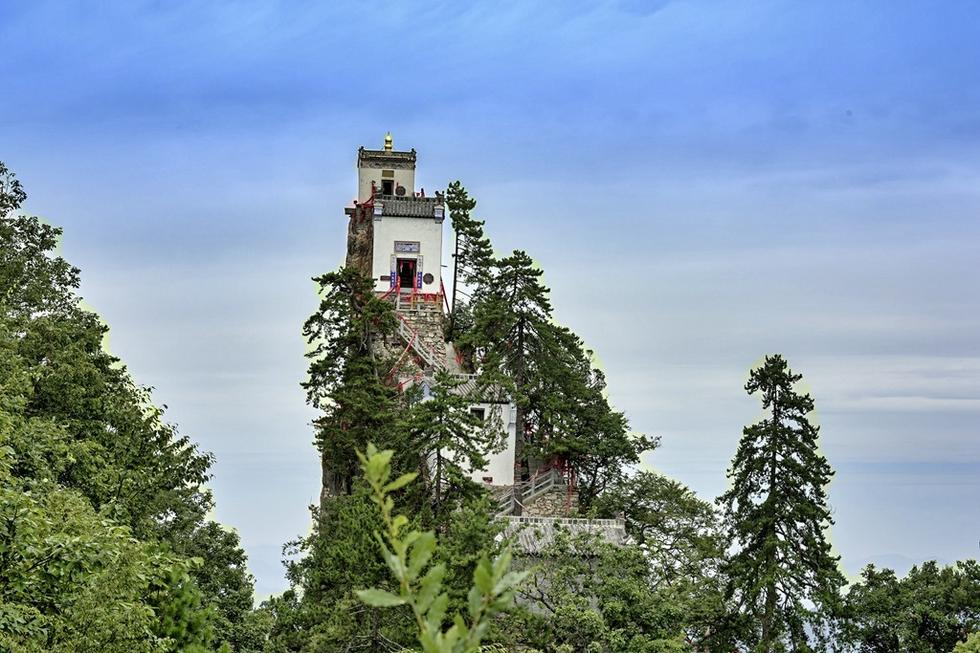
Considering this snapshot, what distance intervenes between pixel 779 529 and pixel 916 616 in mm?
5356

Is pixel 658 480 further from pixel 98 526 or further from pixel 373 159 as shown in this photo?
pixel 98 526

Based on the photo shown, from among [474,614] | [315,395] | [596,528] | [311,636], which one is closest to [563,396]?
[315,395]

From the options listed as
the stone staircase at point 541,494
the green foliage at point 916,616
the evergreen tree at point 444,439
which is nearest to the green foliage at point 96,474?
the evergreen tree at point 444,439

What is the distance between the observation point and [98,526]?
18328 millimetres

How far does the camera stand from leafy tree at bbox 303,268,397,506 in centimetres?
4325

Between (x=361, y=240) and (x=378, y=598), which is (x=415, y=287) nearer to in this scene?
(x=361, y=240)

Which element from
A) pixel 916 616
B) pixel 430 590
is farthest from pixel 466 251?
pixel 430 590

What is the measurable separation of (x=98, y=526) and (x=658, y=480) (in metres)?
27.8

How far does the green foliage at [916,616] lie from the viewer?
38906 mm

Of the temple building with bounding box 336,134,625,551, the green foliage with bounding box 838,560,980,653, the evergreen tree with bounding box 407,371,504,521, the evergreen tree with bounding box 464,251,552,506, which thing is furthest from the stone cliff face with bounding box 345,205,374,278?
the green foliage with bounding box 838,560,980,653

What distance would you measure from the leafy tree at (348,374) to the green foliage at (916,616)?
620 inches

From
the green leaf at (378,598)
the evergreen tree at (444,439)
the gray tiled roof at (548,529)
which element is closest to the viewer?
the green leaf at (378,598)

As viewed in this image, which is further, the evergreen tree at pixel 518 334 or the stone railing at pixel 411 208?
the stone railing at pixel 411 208

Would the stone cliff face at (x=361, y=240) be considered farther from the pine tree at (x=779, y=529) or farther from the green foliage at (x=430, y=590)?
the green foliage at (x=430, y=590)
